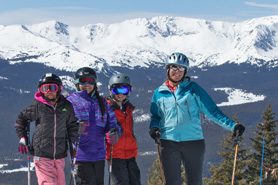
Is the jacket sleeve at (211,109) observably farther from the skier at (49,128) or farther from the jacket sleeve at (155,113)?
the skier at (49,128)

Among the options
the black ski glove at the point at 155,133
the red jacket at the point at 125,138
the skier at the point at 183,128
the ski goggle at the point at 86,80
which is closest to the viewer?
the black ski glove at the point at 155,133

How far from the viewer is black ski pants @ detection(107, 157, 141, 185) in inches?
277

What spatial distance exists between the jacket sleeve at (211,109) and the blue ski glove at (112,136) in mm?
1676

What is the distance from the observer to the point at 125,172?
7.10m

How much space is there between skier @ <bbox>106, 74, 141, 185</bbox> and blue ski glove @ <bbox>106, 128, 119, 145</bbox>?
1.42ft

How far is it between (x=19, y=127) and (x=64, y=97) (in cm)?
98

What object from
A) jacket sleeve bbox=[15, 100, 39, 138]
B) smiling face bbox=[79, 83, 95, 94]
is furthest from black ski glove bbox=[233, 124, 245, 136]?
jacket sleeve bbox=[15, 100, 39, 138]

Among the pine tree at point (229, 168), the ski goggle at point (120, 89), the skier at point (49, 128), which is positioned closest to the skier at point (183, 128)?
the ski goggle at point (120, 89)

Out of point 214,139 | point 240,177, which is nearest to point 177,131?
point 240,177

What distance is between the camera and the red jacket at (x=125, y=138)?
284 inches

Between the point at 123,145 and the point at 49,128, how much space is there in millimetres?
1565

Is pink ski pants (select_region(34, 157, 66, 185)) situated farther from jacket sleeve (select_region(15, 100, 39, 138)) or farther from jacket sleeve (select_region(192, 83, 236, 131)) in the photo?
jacket sleeve (select_region(192, 83, 236, 131))

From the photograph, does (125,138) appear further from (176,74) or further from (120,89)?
→ (176,74)

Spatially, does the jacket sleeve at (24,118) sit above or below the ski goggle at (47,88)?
below
